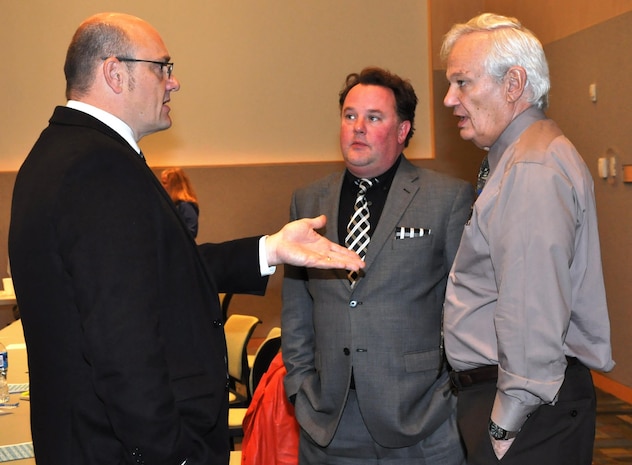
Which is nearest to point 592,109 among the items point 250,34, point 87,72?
point 250,34

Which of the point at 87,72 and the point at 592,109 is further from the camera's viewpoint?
the point at 592,109

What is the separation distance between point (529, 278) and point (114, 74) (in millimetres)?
1211

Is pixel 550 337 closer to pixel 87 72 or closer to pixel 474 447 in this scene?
pixel 474 447

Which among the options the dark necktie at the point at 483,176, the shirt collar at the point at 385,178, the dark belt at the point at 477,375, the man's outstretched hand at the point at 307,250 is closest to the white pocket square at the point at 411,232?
the shirt collar at the point at 385,178

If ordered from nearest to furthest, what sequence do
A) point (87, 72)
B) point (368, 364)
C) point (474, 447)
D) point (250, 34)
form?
point (87, 72)
point (474, 447)
point (368, 364)
point (250, 34)

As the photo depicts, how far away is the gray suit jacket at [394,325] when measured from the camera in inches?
110

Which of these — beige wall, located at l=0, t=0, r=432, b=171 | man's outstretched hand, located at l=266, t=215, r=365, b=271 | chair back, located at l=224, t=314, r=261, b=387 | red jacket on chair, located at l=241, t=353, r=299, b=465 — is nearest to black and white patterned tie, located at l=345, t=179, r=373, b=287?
man's outstretched hand, located at l=266, t=215, r=365, b=271

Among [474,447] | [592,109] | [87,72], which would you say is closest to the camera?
[87,72]

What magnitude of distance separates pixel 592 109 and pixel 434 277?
4.68 m

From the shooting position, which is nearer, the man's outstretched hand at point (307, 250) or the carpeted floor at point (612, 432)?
the man's outstretched hand at point (307, 250)

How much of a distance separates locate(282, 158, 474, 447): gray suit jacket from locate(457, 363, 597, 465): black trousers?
0.50 m

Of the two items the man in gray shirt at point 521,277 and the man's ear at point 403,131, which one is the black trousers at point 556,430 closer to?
the man in gray shirt at point 521,277

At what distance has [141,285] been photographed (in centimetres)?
179

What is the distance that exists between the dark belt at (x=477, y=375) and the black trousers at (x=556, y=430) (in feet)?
0.05
